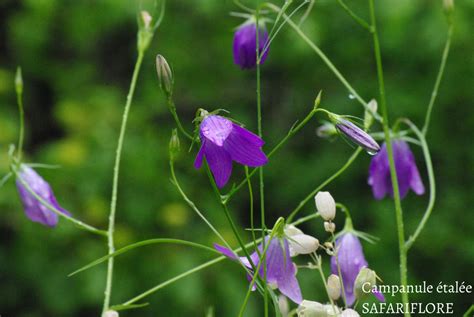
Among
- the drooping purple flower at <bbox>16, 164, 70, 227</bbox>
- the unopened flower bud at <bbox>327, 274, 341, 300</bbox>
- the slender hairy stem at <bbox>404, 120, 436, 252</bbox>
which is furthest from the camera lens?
the drooping purple flower at <bbox>16, 164, 70, 227</bbox>

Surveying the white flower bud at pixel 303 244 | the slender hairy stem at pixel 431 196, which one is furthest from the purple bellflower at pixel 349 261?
the white flower bud at pixel 303 244

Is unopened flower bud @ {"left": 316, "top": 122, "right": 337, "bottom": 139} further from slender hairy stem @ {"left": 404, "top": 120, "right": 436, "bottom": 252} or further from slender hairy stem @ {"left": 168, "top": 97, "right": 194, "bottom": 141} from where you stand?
slender hairy stem @ {"left": 168, "top": 97, "right": 194, "bottom": 141}

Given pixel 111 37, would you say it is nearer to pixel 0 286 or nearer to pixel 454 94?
pixel 0 286

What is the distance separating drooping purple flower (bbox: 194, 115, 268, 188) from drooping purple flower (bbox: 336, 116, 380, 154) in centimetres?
6

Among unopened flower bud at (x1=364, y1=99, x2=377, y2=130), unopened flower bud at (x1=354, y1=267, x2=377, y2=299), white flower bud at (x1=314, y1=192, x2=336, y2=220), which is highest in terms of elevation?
unopened flower bud at (x1=364, y1=99, x2=377, y2=130)

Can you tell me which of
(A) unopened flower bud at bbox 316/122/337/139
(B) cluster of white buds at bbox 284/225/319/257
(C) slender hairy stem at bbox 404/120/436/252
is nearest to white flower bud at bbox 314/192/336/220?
(B) cluster of white buds at bbox 284/225/319/257

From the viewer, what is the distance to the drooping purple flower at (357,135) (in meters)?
0.62

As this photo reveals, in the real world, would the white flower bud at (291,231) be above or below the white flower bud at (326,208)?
below

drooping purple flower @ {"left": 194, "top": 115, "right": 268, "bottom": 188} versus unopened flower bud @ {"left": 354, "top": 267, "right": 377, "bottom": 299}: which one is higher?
drooping purple flower @ {"left": 194, "top": 115, "right": 268, "bottom": 188}

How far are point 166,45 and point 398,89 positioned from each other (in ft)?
1.88

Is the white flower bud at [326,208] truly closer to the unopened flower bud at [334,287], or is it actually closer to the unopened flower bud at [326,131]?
the unopened flower bud at [334,287]

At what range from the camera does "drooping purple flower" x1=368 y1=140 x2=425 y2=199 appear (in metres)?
0.89

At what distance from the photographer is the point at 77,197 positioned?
2.00 m

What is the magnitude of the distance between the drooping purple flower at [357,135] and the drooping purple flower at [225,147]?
0.06 metres
